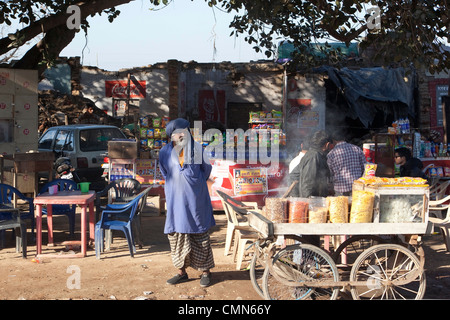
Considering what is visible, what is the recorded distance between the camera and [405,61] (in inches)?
291

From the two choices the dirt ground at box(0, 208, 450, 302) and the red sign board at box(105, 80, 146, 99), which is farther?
the red sign board at box(105, 80, 146, 99)

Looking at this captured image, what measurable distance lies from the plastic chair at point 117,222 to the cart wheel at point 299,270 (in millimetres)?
2504

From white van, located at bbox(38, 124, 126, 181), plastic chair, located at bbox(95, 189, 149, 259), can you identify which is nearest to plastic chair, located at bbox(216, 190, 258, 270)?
plastic chair, located at bbox(95, 189, 149, 259)

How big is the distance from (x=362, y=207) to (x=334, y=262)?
0.60 meters

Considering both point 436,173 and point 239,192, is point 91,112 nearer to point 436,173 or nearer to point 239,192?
point 239,192

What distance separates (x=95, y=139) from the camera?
498 inches

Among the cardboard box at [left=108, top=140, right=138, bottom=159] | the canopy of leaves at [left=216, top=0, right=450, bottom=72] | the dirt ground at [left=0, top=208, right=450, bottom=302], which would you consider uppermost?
the canopy of leaves at [left=216, top=0, right=450, bottom=72]

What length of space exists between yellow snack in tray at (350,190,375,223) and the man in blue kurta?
66.0 inches

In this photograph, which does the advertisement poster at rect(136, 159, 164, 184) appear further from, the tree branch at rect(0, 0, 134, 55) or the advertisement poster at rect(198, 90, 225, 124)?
the advertisement poster at rect(198, 90, 225, 124)

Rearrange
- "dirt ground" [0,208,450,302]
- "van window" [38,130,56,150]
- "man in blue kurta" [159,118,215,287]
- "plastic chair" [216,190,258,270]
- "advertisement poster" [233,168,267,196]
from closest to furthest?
1. "dirt ground" [0,208,450,302]
2. "man in blue kurta" [159,118,215,287]
3. "plastic chair" [216,190,258,270]
4. "advertisement poster" [233,168,267,196]
5. "van window" [38,130,56,150]

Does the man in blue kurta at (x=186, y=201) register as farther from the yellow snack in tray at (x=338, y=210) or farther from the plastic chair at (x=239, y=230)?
the yellow snack in tray at (x=338, y=210)

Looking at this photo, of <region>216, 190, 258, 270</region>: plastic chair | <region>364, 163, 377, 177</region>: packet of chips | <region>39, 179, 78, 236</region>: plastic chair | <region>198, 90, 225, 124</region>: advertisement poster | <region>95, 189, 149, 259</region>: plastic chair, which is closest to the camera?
<region>364, 163, 377, 177</region>: packet of chips

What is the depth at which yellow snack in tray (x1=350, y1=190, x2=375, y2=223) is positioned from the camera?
4.82 meters

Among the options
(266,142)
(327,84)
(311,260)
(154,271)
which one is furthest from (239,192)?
(327,84)
